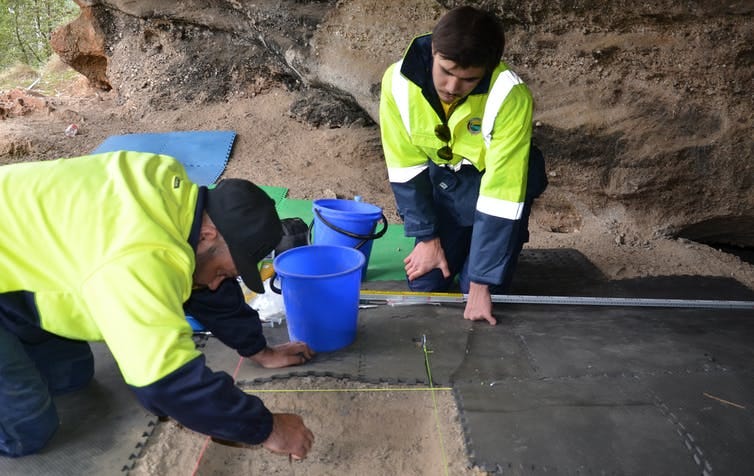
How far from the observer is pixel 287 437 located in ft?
4.85

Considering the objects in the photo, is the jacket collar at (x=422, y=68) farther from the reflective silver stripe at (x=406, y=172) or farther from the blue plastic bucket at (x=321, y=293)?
the blue plastic bucket at (x=321, y=293)

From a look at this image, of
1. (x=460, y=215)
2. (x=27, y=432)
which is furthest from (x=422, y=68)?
(x=27, y=432)

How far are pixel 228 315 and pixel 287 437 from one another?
0.57 meters

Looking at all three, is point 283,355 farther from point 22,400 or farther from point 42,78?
point 42,78

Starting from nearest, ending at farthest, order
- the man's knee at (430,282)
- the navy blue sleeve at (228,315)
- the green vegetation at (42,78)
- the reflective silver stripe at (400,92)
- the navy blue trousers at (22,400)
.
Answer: the navy blue trousers at (22,400)
the navy blue sleeve at (228,315)
the reflective silver stripe at (400,92)
the man's knee at (430,282)
the green vegetation at (42,78)

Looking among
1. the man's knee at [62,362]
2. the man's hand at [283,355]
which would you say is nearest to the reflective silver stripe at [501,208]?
the man's hand at [283,355]

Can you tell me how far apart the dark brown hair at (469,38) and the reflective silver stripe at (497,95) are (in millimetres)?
238

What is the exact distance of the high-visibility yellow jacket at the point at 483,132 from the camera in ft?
7.58

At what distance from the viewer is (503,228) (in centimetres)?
234

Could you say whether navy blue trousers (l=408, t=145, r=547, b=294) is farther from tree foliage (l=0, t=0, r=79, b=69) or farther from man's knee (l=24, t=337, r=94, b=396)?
tree foliage (l=0, t=0, r=79, b=69)

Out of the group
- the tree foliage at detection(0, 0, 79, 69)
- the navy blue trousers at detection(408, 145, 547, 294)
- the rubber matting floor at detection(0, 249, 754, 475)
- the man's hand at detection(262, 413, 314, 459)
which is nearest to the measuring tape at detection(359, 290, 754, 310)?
the rubber matting floor at detection(0, 249, 754, 475)

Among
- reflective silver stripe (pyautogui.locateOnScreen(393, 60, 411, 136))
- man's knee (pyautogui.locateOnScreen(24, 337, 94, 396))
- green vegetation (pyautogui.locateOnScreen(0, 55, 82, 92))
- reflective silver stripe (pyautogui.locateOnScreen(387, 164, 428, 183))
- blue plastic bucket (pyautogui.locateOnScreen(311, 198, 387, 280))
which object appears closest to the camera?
man's knee (pyautogui.locateOnScreen(24, 337, 94, 396))

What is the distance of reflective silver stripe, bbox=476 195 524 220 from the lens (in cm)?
231

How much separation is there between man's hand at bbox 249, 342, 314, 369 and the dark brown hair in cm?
123
